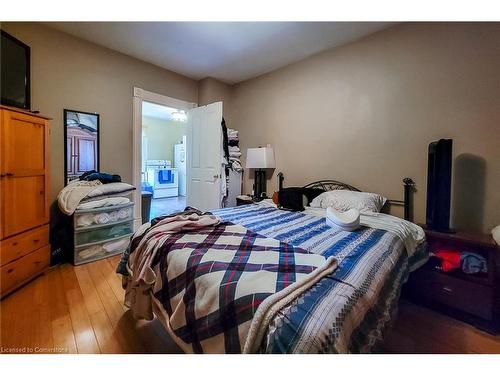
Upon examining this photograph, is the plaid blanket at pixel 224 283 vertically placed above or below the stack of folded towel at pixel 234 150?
below

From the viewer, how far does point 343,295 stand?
2.66ft

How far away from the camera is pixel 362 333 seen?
0.82 m

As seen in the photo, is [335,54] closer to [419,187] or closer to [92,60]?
[419,187]

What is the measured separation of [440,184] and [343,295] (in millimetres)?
1578

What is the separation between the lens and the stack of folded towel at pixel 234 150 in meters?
3.71

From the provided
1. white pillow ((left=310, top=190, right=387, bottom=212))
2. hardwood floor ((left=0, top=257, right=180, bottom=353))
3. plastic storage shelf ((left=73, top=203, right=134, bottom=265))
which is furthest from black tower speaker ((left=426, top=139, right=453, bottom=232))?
plastic storage shelf ((left=73, top=203, right=134, bottom=265))

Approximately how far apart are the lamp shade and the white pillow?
1.06m

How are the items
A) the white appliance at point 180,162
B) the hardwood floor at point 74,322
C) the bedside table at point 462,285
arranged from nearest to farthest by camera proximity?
the hardwood floor at point 74,322 < the bedside table at point 462,285 < the white appliance at point 180,162

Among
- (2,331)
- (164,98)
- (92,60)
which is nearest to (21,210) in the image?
(2,331)

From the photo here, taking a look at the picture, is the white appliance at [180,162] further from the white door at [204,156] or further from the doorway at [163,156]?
the white door at [204,156]

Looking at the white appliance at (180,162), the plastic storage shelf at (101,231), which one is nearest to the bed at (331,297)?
the plastic storage shelf at (101,231)

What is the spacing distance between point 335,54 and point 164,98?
7.97 feet

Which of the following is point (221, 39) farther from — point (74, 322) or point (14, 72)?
point (74, 322)

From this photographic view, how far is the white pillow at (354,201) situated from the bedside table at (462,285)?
1.58ft
